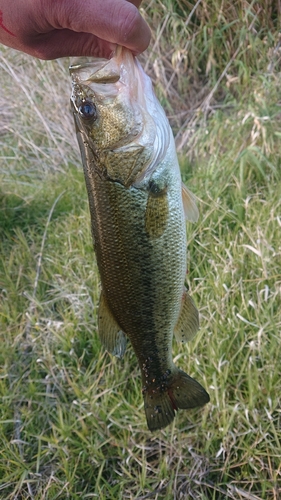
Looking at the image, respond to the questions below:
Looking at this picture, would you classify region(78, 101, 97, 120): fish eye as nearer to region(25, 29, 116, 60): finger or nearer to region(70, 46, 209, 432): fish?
region(70, 46, 209, 432): fish

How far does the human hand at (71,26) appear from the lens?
47.5 inches

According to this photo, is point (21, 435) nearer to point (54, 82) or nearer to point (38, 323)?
point (38, 323)

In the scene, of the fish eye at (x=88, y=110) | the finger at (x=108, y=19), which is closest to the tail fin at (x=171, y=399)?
the fish eye at (x=88, y=110)

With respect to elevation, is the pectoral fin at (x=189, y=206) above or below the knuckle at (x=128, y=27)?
below

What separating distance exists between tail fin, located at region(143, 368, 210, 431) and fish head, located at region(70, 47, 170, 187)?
0.71 metres

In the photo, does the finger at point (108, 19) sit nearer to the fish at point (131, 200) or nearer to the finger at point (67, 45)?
the fish at point (131, 200)

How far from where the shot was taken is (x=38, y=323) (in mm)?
2629

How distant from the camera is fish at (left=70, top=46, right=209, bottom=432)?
129cm

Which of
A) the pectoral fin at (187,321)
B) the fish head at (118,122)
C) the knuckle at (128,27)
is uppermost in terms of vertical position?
the knuckle at (128,27)

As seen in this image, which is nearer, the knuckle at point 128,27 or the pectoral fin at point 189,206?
the knuckle at point 128,27

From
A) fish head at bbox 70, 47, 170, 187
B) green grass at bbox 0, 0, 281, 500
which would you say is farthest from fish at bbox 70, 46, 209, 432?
green grass at bbox 0, 0, 281, 500

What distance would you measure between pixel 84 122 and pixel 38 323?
1612mm

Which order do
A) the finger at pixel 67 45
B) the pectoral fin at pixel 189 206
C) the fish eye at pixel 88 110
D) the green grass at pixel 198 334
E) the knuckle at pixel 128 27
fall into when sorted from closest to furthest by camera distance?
the knuckle at pixel 128 27, the fish eye at pixel 88 110, the pectoral fin at pixel 189 206, the finger at pixel 67 45, the green grass at pixel 198 334

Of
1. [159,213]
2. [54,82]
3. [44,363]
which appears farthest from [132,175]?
[54,82]
